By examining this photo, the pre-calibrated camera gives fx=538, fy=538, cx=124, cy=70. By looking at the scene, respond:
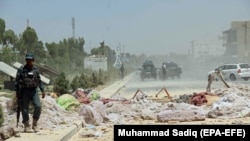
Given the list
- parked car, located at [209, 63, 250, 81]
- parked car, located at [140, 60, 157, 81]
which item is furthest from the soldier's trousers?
parked car, located at [140, 60, 157, 81]

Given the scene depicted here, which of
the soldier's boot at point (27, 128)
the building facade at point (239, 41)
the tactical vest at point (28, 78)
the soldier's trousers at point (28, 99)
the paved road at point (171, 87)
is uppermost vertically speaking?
the building facade at point (239, 41)

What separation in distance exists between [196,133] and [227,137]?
0.38 metres

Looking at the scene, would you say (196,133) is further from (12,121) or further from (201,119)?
(201,119)

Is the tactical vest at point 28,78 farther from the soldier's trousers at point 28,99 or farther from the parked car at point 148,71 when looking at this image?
the parked car at point 148,71

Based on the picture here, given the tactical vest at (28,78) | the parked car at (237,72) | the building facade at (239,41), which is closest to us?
the tactical vest at (28,78)

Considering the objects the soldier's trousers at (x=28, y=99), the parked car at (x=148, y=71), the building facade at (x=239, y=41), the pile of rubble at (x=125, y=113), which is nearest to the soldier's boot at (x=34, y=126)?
the soldier's trousers at (x=28, y=99)

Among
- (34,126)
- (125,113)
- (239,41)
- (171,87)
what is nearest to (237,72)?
(171,87)

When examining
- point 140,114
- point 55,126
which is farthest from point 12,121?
point 140,114

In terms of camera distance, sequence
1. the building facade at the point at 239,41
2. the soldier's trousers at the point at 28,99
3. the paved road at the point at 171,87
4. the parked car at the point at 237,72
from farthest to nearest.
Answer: the building facade at the point at 239,41
the parked car at the point at 237,72
the paved road at the point at 171,87
the soldier's trousers at the point at 28,99

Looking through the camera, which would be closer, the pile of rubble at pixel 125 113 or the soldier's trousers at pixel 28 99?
the soldier's trousers at pixel 28 99

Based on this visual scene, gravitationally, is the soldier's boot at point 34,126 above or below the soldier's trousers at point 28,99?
below

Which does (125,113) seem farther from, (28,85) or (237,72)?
(237,72)

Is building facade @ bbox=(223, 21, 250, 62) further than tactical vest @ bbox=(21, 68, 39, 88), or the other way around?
building facade @ bbox=(223, 21, 250, 62)

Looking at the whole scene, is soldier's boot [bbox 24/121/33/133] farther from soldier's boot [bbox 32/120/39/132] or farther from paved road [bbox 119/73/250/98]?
paved road [bbox 119/73/250/98]
